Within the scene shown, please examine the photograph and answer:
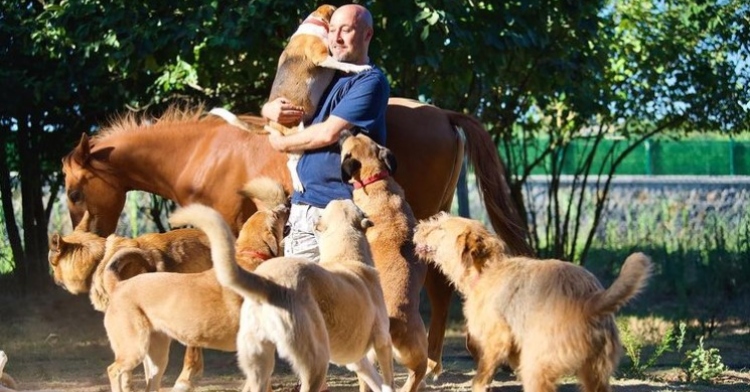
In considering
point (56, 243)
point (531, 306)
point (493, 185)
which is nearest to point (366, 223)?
point (531, 306)

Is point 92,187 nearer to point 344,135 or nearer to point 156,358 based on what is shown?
point 156,358

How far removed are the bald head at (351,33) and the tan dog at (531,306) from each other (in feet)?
3.94

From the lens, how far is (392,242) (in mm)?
6434

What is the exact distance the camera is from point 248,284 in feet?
16.3

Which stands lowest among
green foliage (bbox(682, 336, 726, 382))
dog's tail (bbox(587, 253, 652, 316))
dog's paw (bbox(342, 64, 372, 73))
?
green foliage (bbox(682, 336, 726, 382))

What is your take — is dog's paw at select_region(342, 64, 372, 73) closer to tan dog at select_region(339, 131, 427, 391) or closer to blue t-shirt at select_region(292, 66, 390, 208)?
blue t-shirt at select_region(292, 66, 390, 208)

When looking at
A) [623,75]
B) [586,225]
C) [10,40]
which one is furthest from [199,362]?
[586,225]

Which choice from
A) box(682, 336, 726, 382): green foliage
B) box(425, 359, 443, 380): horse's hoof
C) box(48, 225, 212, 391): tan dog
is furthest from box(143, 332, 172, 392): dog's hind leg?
box(682, 336, 726, 382): green foliage

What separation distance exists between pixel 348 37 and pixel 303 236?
114 centimetres

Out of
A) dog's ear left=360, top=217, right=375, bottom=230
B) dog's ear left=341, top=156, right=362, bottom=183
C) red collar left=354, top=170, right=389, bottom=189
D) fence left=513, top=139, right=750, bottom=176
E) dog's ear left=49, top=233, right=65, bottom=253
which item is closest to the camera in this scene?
dog's ear left=360, top=217, right=375, bottom=230

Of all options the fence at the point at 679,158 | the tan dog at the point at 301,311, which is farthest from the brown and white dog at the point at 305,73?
the fence at the point at 679,158

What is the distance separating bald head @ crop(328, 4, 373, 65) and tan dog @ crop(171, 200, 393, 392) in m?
1.51

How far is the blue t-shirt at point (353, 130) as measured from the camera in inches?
259

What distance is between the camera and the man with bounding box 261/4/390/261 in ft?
21.5
